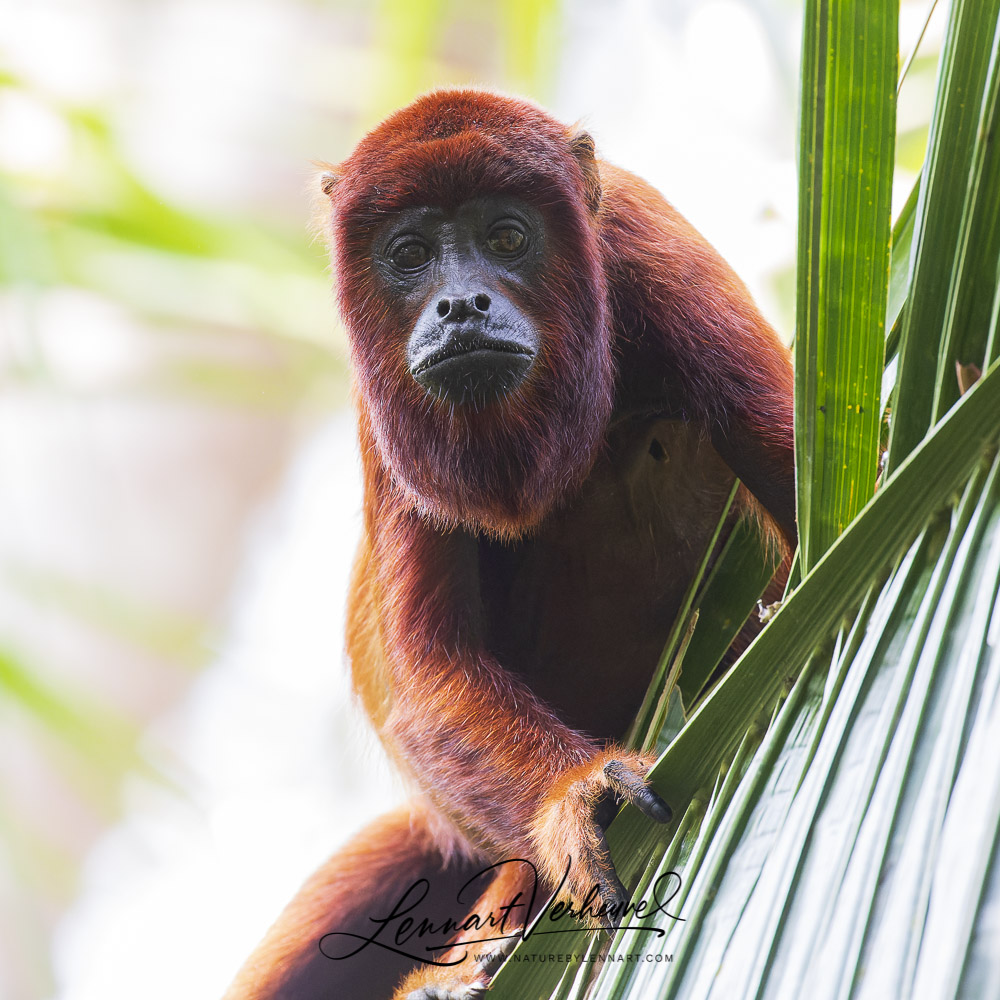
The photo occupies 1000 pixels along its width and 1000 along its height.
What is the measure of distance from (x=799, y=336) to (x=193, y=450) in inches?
300

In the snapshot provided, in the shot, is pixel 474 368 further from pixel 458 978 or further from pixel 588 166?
pixel 458 978

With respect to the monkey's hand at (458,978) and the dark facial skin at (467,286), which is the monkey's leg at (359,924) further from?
the dark facial skin at (467,286)

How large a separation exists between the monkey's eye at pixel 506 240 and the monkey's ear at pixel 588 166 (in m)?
0.17

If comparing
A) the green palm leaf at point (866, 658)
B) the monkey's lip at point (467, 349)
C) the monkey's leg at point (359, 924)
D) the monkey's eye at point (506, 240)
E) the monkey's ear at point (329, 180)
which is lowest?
the monkey's leg at point (359, 924)

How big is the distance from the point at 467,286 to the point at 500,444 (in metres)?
0.27

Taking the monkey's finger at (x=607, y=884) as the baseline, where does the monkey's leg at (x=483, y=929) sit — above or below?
below

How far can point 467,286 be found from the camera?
5.08 feet

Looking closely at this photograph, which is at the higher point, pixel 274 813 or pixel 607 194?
pixel 607 194

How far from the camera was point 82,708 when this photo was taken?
269 centimetres

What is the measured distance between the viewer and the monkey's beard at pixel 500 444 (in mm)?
1668

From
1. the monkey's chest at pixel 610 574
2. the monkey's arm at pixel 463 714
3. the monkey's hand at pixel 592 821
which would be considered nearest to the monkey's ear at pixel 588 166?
the monkey's chest at pixel 610 574

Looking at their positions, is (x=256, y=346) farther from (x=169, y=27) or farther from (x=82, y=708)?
(x=82, y=708)

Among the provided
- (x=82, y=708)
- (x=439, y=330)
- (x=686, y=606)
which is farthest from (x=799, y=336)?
(x=82, y=708)

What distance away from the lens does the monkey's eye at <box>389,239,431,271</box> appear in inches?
64.6
